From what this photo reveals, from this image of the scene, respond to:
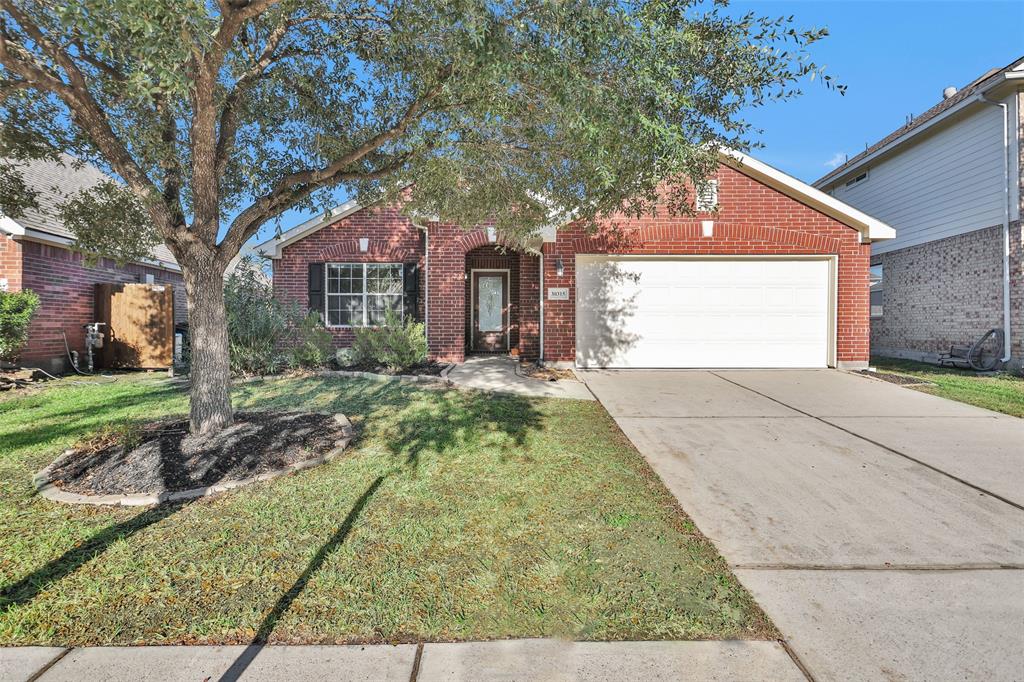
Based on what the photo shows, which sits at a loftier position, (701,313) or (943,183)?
(943,183)

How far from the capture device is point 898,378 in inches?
349

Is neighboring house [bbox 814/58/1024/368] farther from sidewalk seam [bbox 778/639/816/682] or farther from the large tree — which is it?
sidewalk seam [bbox 778/639/816/682]

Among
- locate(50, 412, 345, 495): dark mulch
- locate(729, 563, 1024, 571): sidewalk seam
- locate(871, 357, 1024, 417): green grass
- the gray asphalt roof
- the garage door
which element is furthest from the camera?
the garage door

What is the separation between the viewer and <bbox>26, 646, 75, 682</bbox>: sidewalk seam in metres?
1.90

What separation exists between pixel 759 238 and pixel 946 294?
19.0 ft

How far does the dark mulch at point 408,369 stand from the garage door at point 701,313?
315 cm

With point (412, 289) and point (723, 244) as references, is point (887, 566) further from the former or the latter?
point (412, 289)

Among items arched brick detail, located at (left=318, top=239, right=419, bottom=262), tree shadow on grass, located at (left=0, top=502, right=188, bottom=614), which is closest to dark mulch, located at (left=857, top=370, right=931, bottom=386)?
arched brick detail, located at (left=318, top=239, right=419, bottom=262)

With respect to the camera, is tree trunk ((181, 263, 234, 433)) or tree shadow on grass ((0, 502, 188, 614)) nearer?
tree shadow on grass ((0, 502, 188, 614))

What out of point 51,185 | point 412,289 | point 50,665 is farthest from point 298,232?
point 50,665

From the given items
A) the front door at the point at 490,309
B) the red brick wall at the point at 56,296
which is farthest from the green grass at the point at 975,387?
the red brick wall at the point at 56,296

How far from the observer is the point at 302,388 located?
7668 mm

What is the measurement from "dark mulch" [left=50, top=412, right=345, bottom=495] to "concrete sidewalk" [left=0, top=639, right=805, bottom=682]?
188 cm

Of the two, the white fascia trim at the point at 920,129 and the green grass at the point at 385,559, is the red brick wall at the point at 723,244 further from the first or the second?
the green grass at the point at 385,559
